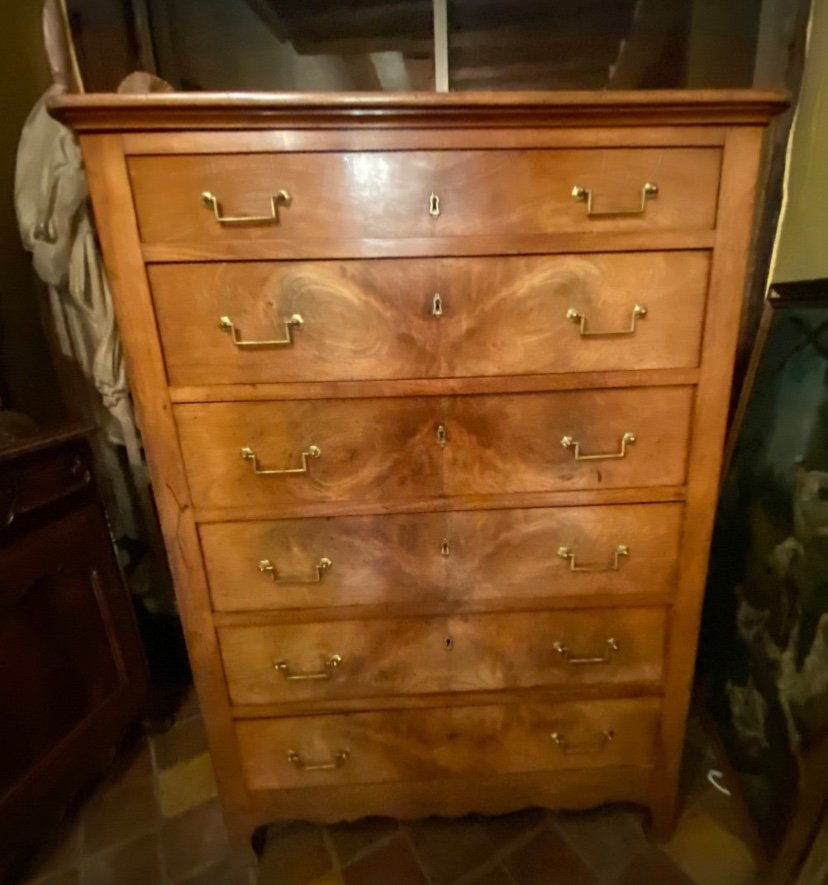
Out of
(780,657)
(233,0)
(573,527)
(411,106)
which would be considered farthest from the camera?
(233,0)

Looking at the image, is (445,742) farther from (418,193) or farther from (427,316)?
(418,193)

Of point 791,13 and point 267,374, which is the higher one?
point 791,13

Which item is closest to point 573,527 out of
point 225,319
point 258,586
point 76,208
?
point 258,586

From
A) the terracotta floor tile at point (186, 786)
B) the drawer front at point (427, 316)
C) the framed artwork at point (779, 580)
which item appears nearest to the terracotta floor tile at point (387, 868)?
the terracotta floor tile at point (186, 786)

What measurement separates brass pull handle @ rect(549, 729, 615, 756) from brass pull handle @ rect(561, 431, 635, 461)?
62cm

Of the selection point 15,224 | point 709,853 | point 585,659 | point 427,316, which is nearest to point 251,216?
point 427,316

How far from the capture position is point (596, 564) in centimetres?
102

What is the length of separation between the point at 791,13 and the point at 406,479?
1421 mm

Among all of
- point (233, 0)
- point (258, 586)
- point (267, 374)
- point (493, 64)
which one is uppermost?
point (233, 0)

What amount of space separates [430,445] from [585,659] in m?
0.54

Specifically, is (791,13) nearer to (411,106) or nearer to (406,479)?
(411,106)

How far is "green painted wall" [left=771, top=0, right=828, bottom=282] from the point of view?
122 centimetres

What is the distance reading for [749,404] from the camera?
4.49 feet

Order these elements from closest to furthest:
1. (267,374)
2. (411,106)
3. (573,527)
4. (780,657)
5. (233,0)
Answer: (411,106) < (267,374) < (573,527) < (780,657) < (233,0)
